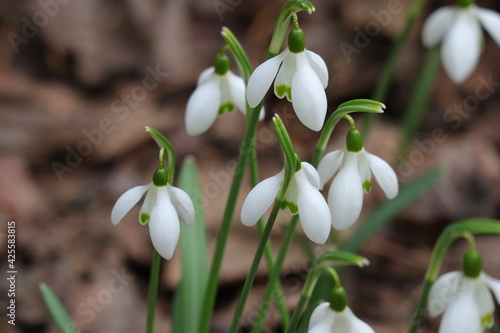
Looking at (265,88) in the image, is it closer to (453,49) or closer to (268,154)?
(453,49)

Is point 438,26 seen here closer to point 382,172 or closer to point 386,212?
point 386,212

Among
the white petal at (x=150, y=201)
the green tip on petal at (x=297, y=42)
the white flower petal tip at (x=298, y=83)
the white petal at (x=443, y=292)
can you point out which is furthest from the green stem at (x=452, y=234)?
the white petal at (x=150, y=201)

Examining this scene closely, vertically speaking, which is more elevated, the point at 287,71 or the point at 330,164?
the point at 287,71

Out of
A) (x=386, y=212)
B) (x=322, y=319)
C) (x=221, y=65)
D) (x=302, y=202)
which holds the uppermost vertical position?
(x=221, y=65)

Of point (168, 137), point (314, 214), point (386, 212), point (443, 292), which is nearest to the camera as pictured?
point (314, 214)

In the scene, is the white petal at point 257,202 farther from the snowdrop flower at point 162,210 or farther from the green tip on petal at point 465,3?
the green tip on petal at point 465,3

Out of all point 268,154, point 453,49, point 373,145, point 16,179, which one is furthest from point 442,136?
point 16,179

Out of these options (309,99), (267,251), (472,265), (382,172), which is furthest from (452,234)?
(267,251)
